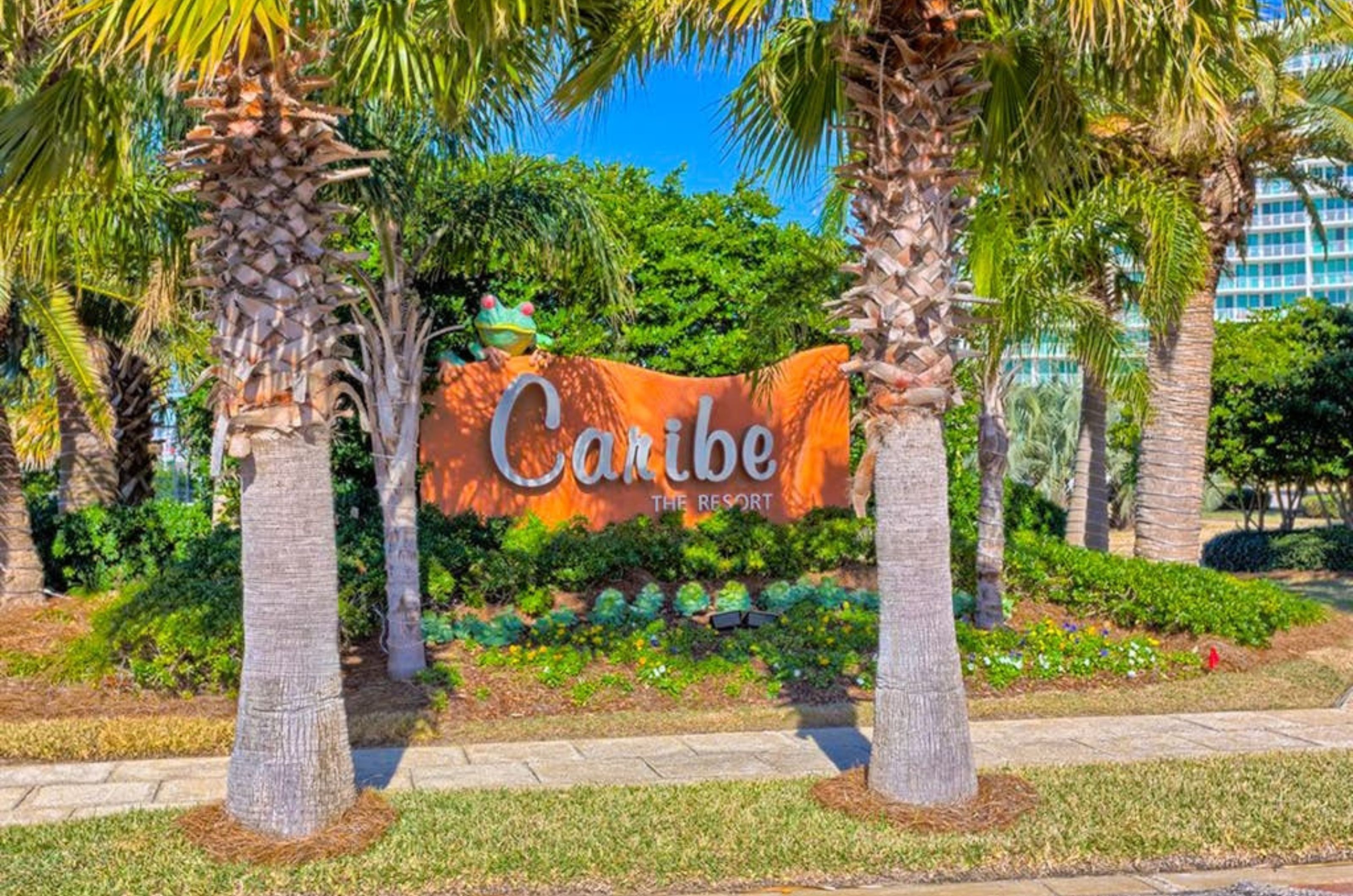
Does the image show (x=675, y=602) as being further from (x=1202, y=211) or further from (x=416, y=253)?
(x=1202, y=211)

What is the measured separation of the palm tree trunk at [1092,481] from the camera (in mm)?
17578

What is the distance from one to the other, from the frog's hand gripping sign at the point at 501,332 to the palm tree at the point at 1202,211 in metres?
7.15

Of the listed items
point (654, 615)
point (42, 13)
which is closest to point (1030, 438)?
point (654, 615)

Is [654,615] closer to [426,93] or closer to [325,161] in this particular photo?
[426,93]

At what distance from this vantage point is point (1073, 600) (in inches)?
556

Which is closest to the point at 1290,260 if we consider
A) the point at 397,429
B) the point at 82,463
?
the point at 82,463

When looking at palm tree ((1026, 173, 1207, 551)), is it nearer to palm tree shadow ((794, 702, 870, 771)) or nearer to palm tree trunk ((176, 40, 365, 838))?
palm tree shadow ((794, 702, 870, 771))

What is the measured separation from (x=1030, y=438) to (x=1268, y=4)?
34718mm

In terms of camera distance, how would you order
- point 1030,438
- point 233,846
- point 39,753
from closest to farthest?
point 233,846 < point 39,753 < point 1030,438

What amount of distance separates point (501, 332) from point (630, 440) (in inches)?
83.9

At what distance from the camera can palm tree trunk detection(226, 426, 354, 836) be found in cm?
642

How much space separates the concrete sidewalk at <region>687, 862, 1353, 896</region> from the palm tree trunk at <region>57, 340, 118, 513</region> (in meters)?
13.0

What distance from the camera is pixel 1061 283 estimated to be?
1277 cm

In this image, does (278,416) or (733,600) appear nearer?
(278,416)
